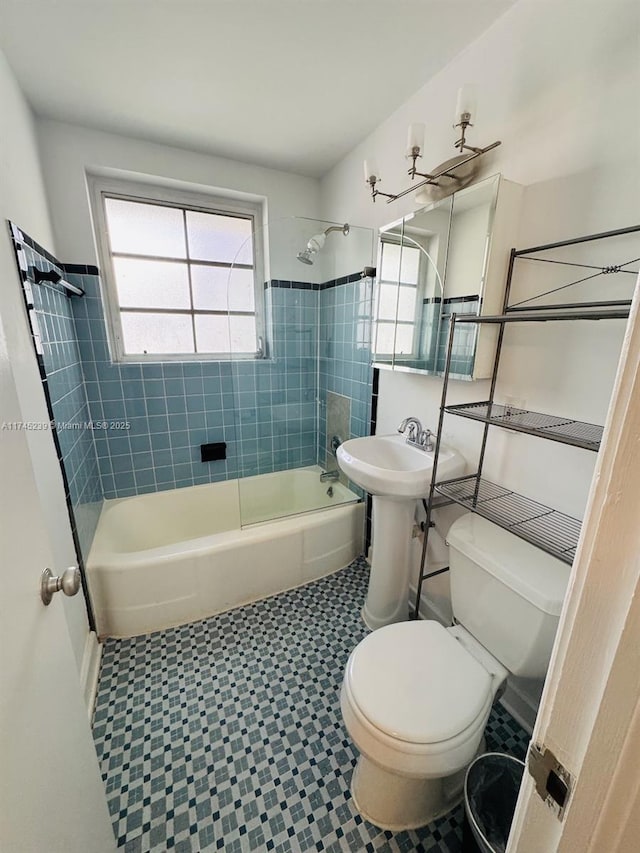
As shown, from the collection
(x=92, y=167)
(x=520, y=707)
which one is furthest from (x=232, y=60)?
(x=520, y=707)

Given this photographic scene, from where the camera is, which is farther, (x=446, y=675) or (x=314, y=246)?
(x=314, y=246)

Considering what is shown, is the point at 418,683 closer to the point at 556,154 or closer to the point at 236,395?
the point at 556,154

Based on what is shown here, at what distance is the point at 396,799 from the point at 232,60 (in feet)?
8.57

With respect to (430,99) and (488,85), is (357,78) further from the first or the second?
(488,85)

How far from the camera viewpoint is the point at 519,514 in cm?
115

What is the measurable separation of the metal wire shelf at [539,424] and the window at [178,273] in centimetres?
170

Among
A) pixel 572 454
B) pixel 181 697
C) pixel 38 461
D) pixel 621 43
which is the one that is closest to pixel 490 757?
pixel 572 454

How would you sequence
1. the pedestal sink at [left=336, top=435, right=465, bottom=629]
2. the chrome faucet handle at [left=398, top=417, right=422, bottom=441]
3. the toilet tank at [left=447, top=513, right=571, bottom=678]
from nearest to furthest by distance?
the toilet tank at [left=447, top=513, right=571, bottom=678], the pedestal sink at [left=336, top=435, right=465, bottom=629], the chrome faucet handle at [left=398, top=417, right=422, bottom=441]

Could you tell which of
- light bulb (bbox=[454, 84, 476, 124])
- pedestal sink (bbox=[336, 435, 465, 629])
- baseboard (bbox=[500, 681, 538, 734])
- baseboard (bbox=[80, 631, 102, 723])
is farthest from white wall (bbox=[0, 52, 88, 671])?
baseboard (bbox=[500, 681, 538, 734])

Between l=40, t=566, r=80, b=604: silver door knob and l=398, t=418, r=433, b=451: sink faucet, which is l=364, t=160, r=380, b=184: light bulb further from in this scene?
l=40, t=566, r=80, b=604: silver door knob

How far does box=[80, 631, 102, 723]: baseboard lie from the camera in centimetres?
134

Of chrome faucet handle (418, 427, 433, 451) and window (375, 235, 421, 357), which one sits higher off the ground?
window (375, 235, 421, 357)

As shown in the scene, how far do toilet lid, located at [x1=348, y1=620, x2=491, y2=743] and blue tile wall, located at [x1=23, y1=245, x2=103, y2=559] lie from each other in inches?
54.2

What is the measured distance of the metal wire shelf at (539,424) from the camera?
86cm
